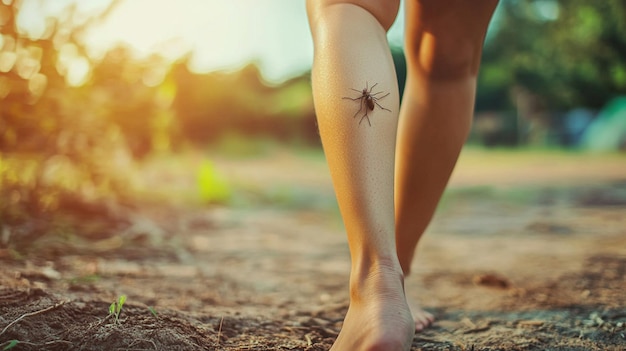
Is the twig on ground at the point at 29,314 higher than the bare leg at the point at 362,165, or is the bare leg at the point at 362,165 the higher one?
the bare leg at the point at 362,165

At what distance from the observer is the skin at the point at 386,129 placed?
1.09 meters

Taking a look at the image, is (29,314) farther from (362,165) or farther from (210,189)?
(210,189)

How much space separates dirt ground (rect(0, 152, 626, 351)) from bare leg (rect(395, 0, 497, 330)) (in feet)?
1.03

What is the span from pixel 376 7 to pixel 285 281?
1231 millimetres

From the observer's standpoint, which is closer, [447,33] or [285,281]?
[447,33]

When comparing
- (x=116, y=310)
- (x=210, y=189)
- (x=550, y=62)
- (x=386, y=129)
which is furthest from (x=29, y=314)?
(x=550, y=62)

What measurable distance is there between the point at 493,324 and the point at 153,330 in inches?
34.6

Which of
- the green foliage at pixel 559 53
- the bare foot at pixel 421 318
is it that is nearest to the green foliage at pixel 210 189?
the bare foot at pixel 421 318

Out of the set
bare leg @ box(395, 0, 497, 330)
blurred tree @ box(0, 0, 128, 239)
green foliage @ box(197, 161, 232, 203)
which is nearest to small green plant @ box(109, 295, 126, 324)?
bare leg @ box(395, 0, 497, 330)

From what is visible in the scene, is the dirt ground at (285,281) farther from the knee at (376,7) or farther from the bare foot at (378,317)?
the knee at (376,7)

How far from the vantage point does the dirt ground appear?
1.25 meters

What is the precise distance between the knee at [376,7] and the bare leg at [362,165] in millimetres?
22

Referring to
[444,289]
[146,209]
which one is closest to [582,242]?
[444,289]

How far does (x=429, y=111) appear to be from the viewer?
1.50m
